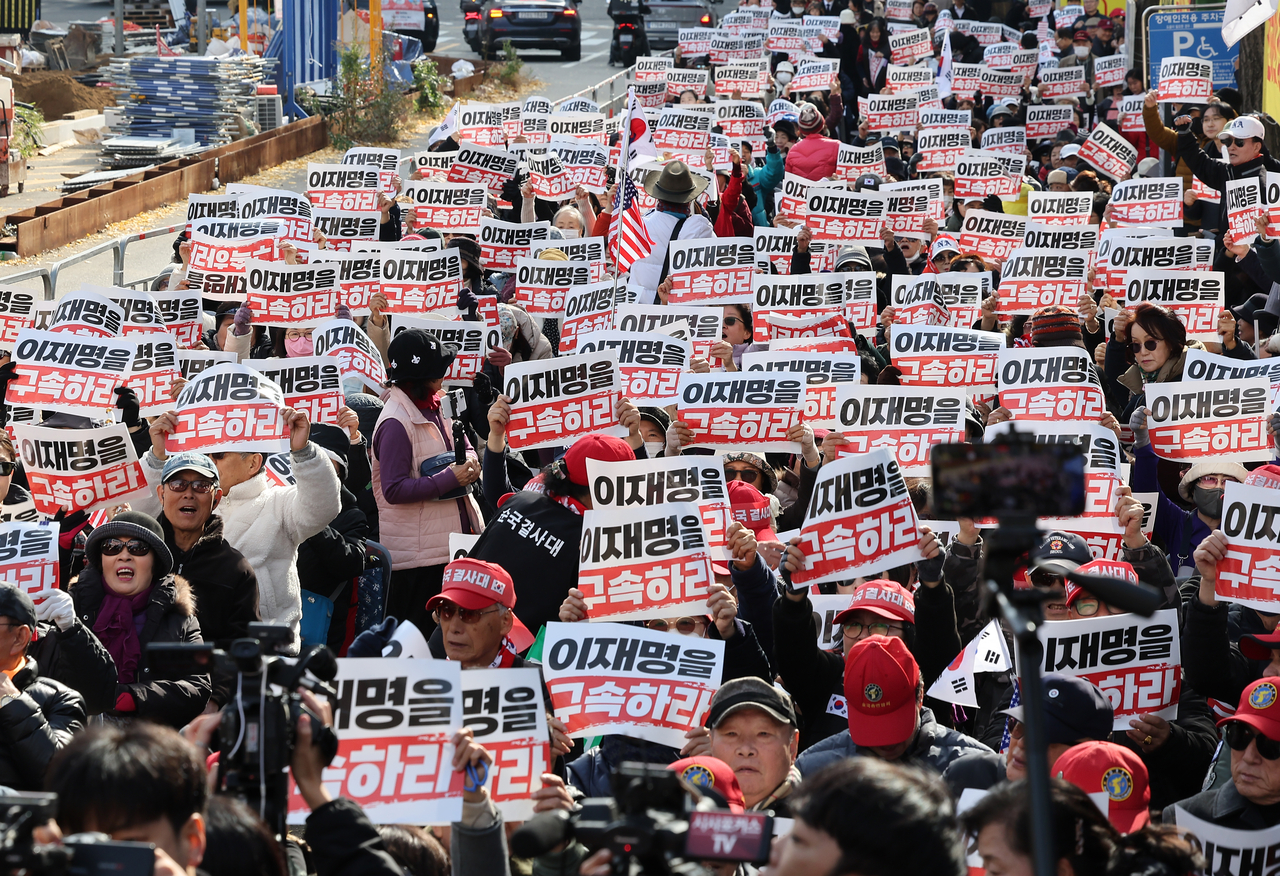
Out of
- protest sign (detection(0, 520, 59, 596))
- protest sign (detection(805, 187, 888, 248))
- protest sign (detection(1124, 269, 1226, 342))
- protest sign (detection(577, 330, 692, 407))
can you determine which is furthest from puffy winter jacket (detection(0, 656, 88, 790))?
protest sign (detection(805, 187, 888, 248))

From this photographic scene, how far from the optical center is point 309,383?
856 cm

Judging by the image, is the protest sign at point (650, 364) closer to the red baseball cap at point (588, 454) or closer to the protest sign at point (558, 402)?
the protest sign at point (558, 402)

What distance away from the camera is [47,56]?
116ft

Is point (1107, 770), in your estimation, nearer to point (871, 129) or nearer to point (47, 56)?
point (871, 129)

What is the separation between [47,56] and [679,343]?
1199 inches

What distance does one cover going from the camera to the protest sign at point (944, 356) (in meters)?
9.44

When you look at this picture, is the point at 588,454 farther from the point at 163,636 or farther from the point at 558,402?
the point at 163,636

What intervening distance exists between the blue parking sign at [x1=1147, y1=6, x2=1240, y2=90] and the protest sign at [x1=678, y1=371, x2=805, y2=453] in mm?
11590

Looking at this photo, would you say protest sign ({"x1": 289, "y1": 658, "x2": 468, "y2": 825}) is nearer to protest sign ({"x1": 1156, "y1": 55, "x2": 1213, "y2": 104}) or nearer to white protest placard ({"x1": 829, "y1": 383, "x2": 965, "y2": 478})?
white protest placard ({"x1": 829, "y1": 383, "x2": 965, "y2": 478})

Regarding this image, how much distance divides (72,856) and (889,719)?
9.16ft

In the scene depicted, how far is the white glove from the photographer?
528 centimetres

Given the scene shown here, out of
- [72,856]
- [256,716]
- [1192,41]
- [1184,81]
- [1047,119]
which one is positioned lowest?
[256,716]

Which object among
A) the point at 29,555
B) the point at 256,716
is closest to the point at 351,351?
the point at 29,555

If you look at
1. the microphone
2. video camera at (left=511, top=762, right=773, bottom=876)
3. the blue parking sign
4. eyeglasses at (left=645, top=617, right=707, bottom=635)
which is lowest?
eyeglasses at (left=645, top=617, right=707, bottom=635)
